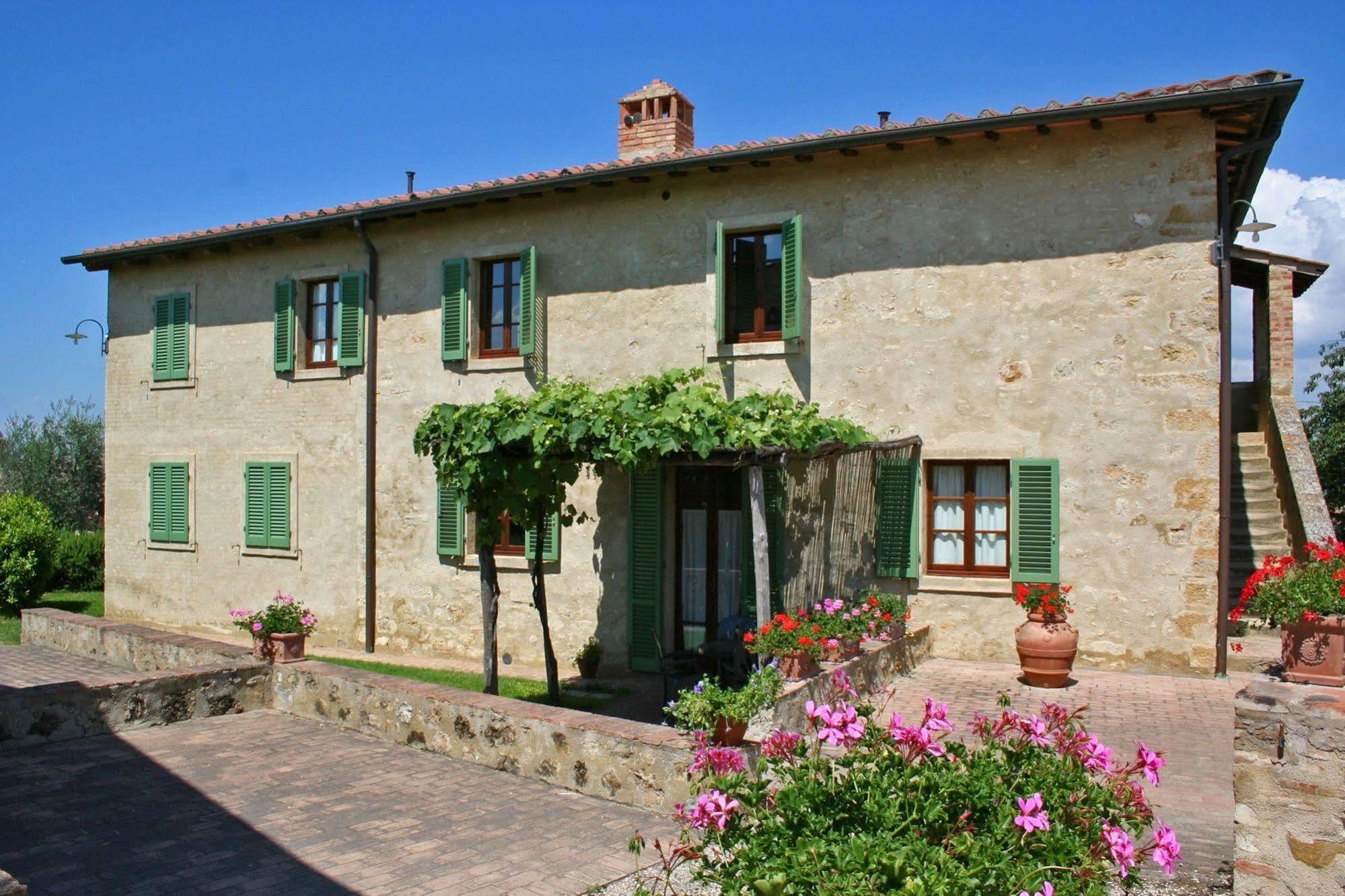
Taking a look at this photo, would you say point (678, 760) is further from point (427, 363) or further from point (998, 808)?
point (427, 363)

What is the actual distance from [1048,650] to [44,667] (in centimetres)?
1050

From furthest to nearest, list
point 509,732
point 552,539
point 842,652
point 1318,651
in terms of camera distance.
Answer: point 552,539, point 842,652, point 1318,651, point 509,732

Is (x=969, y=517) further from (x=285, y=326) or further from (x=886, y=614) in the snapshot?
(x=285, y=326)

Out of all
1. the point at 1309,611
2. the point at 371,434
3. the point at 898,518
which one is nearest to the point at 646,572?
the point at 898,518

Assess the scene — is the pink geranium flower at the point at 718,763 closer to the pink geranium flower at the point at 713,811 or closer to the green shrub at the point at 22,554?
the pink geranium flower at the point at 713,811

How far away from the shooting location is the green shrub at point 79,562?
19578 millimetres

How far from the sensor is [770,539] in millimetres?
10703

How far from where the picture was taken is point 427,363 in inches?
505

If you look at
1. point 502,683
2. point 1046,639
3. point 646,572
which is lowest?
point 502,683

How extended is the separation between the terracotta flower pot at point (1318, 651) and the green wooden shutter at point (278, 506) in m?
12.0

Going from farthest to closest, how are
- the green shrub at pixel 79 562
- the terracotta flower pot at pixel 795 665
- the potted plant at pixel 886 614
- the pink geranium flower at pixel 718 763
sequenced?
1. the green shrub at pixel 79 562
2. the potted plant at pixel 886 614
3. the terracotta flower pot at pixel 795 665
4. the pink geranium flower at pixel 718 763

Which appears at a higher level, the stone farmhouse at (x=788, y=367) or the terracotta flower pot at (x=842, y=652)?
the stone farmhouse at (x=788, y=367)

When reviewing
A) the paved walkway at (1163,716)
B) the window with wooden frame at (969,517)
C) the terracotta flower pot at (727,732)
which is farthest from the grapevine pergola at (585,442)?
the terracotta flower pot at (727,732)

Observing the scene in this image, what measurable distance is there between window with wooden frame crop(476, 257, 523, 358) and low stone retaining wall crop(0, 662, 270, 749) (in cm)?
548
